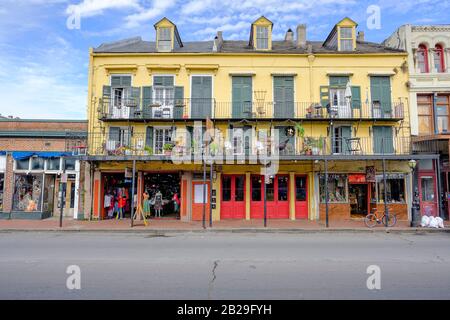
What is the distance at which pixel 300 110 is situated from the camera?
685 inches

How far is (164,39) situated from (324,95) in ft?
34.1

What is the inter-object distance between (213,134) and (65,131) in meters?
8.66

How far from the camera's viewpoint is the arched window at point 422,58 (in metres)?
17.7

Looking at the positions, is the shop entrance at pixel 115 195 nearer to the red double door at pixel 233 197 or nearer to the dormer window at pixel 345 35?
the red double door at pixel 233 197

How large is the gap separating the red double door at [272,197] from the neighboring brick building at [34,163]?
9897 mm

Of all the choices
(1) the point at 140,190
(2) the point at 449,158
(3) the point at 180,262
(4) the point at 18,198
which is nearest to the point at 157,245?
(3) the point at 180,262

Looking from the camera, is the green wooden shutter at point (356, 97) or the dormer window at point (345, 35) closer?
the green wooden shutter at point (356, 97)

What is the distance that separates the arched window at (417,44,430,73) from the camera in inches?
696

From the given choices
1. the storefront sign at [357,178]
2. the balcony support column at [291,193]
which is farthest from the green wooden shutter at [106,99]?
the storefront sign at [357,178]

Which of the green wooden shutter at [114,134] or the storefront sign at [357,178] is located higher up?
the green wooden shutter at [114,134]

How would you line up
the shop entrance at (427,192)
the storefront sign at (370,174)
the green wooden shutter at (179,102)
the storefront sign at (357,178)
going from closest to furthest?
1. the storefront sign at (370,174)
2. the shop entrance at (427,192)
3. the storefront sign at (357,178)
4. the green wooden shutter at (179,102)

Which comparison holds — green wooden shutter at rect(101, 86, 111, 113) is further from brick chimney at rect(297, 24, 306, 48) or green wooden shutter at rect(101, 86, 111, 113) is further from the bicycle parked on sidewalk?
the bicycle parked on sidewalk

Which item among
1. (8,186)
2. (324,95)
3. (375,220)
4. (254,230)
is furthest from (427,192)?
(8,186)

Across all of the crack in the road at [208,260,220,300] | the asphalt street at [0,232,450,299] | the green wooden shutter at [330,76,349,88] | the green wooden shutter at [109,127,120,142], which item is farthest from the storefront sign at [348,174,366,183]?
the green wooden shutter at [109,127,120,142]
